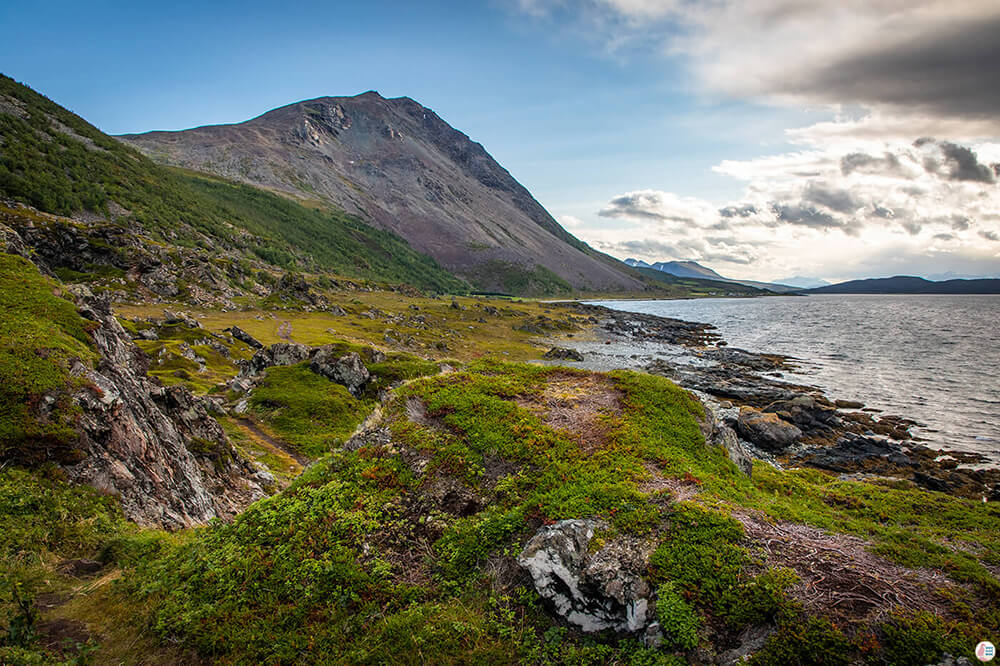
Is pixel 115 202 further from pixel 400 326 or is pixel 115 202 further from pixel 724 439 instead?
pixel 724 439

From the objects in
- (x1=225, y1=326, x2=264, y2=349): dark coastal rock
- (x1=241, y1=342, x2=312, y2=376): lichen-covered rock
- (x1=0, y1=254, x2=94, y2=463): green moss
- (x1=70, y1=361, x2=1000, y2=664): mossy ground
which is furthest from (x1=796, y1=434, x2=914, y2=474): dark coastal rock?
(x1=225, y1=326, x2=264, y2=349): dark coastal rock

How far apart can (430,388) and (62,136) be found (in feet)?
501

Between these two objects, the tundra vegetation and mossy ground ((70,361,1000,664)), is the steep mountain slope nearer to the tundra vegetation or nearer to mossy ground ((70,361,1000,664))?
the tundra vegetation

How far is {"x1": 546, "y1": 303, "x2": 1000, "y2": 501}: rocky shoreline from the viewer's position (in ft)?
104

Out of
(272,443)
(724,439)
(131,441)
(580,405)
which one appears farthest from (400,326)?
(724,439)

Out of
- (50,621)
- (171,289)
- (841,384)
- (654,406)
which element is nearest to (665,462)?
(654,406)

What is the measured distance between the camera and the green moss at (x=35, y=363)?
10.4 metres

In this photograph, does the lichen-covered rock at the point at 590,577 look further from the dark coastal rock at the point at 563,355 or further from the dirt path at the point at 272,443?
the dark coastal rock at the point at 563,355

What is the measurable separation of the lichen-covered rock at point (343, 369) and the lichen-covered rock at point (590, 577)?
24385mm

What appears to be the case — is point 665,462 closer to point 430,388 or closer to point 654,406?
point 654,406

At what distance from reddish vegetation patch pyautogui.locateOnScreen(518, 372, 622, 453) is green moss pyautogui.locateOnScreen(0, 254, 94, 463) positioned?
12.5m

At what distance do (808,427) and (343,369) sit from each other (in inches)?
1730

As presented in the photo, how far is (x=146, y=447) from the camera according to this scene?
13.3 m

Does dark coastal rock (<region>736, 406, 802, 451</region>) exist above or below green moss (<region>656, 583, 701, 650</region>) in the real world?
below
